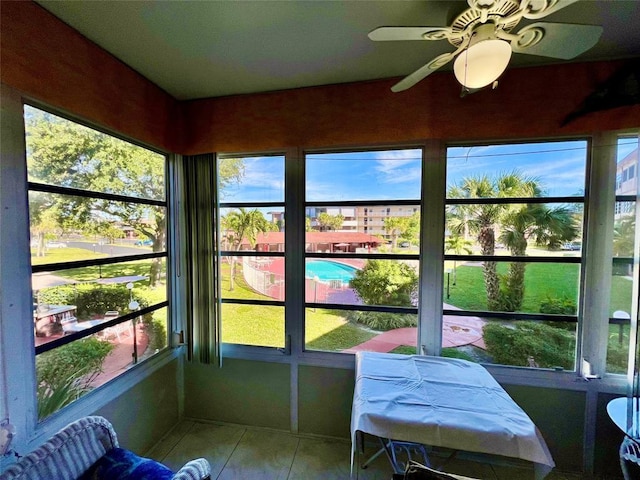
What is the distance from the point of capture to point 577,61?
69.7 inches

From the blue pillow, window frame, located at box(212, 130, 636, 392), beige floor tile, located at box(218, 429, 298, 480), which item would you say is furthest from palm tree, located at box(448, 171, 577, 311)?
the blue pillow

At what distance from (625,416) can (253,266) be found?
270 centimetres

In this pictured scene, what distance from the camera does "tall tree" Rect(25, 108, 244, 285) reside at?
1432mm

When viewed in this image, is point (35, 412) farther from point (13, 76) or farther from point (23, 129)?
point (13, 76)

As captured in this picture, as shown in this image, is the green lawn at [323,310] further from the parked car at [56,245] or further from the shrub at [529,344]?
the shrub at [529,344]

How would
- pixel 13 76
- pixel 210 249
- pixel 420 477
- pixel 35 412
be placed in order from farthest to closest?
pixel 210 249 < pixel 35 412 < pixel 13 76 < pixel 420 477

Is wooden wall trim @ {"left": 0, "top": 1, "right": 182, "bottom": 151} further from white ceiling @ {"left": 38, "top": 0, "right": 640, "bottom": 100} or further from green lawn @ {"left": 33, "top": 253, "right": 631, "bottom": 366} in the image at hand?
green lawn @ {"left": 33, "top": 253, "right": 631, "bottom": 366}

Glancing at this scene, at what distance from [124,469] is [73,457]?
0.23 metres

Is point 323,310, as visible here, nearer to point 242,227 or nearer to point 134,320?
point 242,227

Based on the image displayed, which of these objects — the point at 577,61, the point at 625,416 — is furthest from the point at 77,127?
the point at 625,416

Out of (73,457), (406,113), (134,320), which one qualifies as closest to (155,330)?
(134,320)

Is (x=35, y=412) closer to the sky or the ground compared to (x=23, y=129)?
closer to the ground

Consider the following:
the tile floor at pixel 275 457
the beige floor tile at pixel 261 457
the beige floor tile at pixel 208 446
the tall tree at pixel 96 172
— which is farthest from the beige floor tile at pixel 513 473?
the tall tree at pixel 96 172

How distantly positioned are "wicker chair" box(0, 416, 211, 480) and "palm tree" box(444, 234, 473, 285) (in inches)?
78.7
